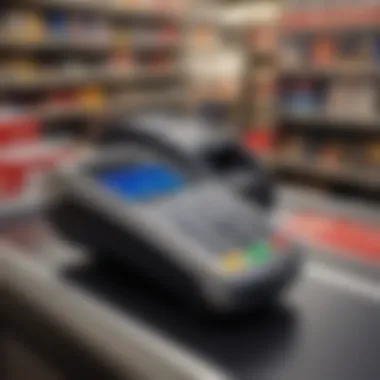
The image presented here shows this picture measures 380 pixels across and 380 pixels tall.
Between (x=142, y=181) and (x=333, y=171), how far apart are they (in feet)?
11.2

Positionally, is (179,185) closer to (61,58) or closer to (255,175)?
(255,175)

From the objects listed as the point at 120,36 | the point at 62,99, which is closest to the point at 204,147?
the point at 62,99

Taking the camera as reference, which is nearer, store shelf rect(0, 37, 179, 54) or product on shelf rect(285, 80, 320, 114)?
product on shelf rect(285, 80, 320, 114)

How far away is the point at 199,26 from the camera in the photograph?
6254 millimetres

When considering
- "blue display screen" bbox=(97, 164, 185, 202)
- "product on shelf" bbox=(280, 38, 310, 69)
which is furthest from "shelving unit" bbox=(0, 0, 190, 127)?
"blue display screen" bbox=(97, 164, 185, 202)

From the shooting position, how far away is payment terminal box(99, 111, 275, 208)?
0.72 m

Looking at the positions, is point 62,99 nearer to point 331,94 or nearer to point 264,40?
point 264,40

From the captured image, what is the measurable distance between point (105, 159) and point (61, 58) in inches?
173

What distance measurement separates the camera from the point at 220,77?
6.20m

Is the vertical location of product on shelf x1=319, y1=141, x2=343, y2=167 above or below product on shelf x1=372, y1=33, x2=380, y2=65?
below

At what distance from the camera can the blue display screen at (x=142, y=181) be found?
61 cm

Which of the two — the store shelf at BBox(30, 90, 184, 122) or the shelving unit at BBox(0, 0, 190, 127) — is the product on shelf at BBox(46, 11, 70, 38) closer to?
the shelving unit at BBox(0, 0, 190, 127)

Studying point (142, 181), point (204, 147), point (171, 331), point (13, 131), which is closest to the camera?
point (171, 331)

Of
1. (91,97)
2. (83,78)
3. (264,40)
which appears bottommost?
(91,97)
